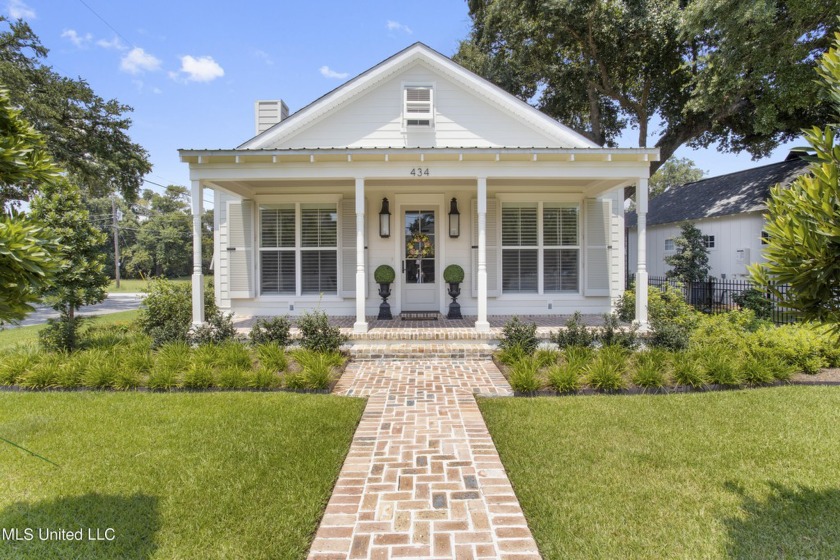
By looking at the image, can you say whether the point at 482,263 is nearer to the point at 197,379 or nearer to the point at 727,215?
the point at 197,379

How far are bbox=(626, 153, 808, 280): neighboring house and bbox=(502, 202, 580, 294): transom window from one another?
6183mm

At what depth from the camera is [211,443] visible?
13.0 ft

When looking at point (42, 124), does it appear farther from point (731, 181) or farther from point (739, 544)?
point (731, 181)

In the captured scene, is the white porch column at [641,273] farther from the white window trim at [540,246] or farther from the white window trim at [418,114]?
the white window trim at [418,114]

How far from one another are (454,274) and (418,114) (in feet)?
13.1

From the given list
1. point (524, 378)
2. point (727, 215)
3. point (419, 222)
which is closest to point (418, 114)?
point (419, 222)

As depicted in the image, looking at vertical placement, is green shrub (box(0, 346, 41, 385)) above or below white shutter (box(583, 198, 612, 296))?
below

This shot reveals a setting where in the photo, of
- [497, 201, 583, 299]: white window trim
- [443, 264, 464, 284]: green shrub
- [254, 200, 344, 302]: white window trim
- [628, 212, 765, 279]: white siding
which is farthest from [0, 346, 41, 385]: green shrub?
[628, 212, 765, 279]: white siding

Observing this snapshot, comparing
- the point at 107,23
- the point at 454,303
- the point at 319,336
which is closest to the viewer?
the point at 319,336

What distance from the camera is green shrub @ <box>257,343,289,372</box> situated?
620cm

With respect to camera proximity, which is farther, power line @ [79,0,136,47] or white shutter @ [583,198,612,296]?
power line @ [79,0,136,47]

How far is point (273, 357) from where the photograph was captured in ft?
20.7

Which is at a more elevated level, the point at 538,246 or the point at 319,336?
the point at 538,246

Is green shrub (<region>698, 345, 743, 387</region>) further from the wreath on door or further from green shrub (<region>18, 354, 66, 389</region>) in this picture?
green shrub (<region>18, 354, 66, 389</region>)
